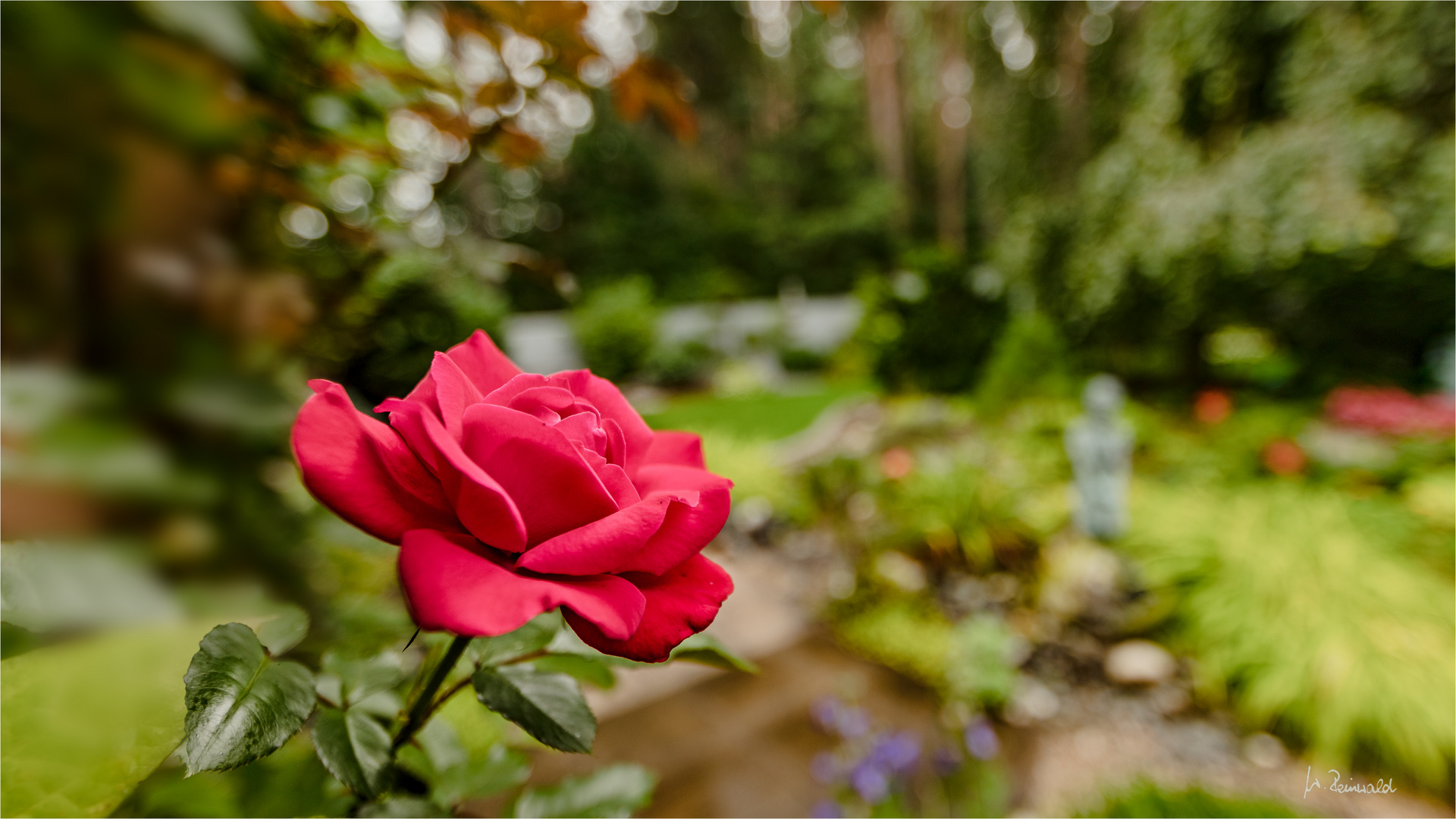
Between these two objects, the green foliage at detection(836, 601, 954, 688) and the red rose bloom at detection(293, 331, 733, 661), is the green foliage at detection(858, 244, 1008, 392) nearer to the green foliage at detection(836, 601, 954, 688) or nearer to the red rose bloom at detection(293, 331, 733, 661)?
the green foliage at detection(836, 601, 954, 688)

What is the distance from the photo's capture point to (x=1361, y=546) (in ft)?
10.1

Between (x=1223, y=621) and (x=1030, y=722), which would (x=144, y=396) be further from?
(x=1223, y=621)

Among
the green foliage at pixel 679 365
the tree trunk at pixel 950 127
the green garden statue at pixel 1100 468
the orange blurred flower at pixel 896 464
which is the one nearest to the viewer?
the green garden statue at pixel 1100 468

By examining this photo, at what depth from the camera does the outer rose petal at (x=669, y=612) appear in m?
0.31

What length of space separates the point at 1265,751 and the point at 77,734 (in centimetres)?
355

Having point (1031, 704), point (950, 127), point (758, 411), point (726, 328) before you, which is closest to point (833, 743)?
point (1031, 704)

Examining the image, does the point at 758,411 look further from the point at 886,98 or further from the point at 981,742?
the point at 886,98

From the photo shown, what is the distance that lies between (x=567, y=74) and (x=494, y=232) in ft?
49.3

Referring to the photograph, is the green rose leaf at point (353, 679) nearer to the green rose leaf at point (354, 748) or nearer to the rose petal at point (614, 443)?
the green rose leaf at point (354, 748)

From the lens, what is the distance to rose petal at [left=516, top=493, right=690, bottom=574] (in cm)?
31

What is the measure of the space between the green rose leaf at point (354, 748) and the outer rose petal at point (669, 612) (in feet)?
0.57

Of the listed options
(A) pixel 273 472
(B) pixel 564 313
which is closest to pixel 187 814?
(A) pixel 273 472
